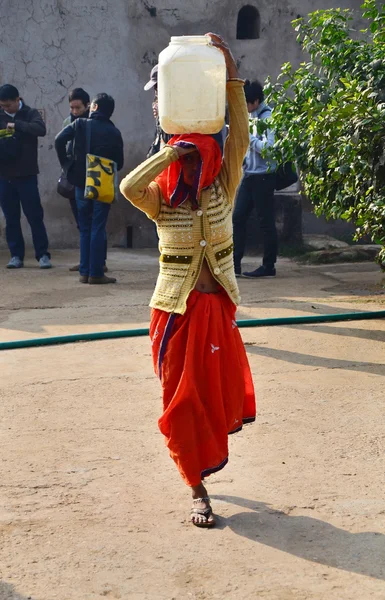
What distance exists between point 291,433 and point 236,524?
3.51 ft

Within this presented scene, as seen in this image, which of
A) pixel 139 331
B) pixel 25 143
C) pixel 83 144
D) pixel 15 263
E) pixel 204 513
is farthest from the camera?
pixel 15 263

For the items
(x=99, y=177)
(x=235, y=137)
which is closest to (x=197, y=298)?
(x=235, y=137)

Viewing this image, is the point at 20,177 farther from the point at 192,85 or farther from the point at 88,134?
the point at 192,85

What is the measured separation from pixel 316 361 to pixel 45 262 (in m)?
4.77

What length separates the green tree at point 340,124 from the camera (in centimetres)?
598

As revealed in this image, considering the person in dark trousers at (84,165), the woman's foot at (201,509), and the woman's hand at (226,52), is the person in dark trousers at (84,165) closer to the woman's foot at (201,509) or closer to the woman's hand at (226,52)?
the woman's hand at (226,52)

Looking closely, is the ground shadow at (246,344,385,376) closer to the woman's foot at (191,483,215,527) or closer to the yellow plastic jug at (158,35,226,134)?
the woman's foot at (191,483,215,527)

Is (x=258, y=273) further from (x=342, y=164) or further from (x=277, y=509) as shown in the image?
(x=277, y=509)

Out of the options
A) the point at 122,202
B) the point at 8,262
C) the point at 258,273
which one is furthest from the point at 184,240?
the point at 122,202

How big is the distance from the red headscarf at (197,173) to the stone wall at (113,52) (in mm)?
7901

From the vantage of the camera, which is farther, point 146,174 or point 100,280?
point 100,280

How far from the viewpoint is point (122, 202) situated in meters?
11.7

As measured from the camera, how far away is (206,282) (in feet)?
12.8

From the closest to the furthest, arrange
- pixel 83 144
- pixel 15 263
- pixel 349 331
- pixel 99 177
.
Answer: pixel 349 331 → pixel 99 177 → pixel 83 144 → pixel 15 263
